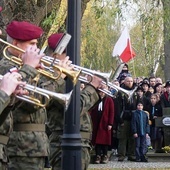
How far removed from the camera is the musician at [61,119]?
8008mm

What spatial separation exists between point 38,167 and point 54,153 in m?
1.17

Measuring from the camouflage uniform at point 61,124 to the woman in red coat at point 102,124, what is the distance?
6582mm

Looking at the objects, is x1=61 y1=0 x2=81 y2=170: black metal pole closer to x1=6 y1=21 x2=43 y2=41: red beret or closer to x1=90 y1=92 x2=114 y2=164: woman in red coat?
x1=6 y1=21 x2=43 y2=41: red beret

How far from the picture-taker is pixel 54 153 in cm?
826

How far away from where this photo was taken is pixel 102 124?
1512 cm

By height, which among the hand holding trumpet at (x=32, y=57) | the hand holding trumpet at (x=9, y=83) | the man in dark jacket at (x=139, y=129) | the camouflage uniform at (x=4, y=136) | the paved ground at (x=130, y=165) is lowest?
the camouflage uniform at (x=4, y=136)

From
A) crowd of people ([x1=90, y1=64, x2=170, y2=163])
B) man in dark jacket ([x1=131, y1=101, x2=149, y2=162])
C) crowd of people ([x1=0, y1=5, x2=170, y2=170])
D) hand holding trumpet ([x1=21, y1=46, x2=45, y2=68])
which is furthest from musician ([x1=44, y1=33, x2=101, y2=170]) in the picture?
man in dark jacket ([x1=131, y1=101, x2=149, y2=162])

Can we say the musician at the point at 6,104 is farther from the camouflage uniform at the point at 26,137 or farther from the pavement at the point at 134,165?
the pavement at the point at 134,165

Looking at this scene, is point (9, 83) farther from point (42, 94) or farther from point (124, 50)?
point (124, 50)

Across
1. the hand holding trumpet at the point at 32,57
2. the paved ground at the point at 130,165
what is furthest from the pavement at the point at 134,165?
the hand holding trumpet at the point at 32,57

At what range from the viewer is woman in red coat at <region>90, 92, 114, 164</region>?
1498cm

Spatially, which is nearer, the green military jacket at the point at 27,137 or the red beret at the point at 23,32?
the green military jacket at the point at 27,137

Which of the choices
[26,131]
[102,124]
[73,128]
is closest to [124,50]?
[102,124]

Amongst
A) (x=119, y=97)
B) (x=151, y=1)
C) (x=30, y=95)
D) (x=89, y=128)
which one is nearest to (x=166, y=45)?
(x=151, y=1)
